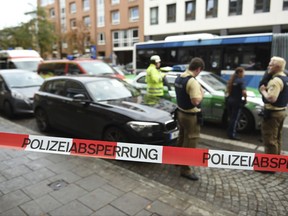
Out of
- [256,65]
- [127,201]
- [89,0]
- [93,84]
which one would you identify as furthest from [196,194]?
[89,0]

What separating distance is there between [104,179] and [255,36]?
985cm

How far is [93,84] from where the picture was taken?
5867mm

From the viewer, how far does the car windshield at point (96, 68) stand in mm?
10641

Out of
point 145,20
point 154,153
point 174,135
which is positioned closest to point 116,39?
point 145,20

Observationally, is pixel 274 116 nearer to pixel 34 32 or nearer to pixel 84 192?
pixel 84 192

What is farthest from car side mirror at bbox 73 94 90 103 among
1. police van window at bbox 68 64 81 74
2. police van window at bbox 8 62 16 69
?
police van window at bbox 8 62 16 69

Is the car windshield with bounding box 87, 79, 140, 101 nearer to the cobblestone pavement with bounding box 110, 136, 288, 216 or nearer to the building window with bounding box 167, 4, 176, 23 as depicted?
the cobblestone pavement with bounding box 110, 136, 288, 216

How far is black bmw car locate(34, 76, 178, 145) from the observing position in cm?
468

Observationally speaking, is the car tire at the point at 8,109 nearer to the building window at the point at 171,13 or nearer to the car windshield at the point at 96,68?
the car windshield at the point at 96,68

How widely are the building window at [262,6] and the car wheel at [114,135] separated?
22531 mm

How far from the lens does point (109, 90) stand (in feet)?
19.4

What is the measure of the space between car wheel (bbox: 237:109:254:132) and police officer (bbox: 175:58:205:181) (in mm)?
2893

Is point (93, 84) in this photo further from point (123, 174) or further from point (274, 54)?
point (274, 54)

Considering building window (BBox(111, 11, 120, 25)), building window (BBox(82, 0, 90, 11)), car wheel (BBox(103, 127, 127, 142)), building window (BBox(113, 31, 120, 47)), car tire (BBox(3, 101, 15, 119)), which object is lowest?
car tire (BBox(3, 101, 15, 119))
